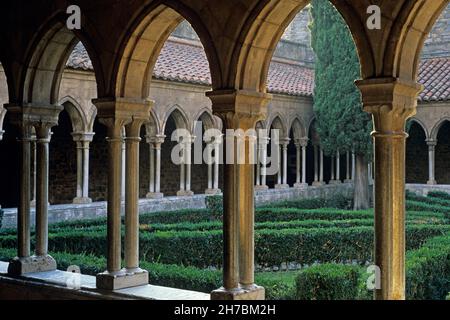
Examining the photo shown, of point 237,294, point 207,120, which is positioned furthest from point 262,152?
point 237,294

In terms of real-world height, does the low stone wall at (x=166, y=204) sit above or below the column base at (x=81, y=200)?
below

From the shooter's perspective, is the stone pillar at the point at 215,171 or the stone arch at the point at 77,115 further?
the stone pillar at the point at 215,171

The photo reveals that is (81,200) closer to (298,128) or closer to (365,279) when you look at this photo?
(365,279)

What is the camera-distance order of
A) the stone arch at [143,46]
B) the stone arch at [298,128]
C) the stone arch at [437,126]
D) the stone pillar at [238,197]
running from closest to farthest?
the stone pillar at [238,197]
the stone arch at [143,46]
the stone arch at [437,126]
the stone arch at [298,128]

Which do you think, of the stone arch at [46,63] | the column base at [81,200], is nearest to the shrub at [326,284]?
the stone arch at [46,63]

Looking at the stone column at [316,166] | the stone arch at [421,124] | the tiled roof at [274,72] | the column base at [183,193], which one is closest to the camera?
the tiled roof at [274,72]

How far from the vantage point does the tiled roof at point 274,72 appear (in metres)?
16.7

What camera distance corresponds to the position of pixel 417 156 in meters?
24.0

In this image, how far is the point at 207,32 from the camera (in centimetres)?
507

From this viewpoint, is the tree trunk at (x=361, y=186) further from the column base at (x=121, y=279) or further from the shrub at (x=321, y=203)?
the column base at (x=121, y=279)

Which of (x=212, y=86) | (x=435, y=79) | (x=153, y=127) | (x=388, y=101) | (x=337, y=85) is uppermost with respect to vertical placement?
(x=435, y=79)

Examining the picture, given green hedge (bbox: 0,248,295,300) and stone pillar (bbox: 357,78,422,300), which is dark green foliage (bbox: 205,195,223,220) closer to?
green hedge (bbox: 0,248,295,300)

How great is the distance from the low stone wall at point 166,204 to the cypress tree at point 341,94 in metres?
2.22

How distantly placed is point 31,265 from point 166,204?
10066mm
